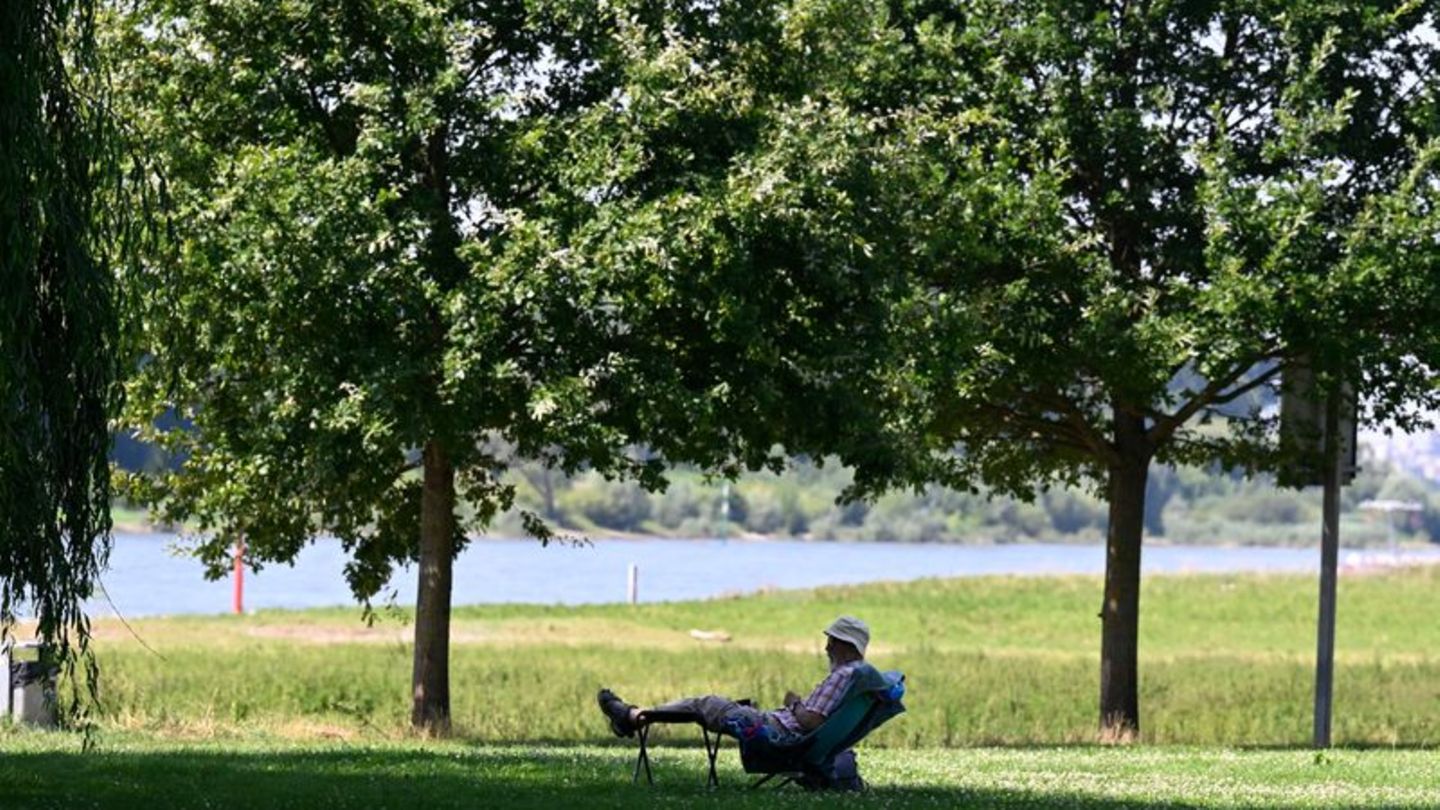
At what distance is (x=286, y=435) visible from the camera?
66.7 feet

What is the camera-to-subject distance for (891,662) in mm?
38156

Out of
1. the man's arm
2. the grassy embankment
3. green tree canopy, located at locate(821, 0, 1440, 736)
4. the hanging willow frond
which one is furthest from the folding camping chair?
green tree canopy, located at locate(821, 0, 1440, 736)

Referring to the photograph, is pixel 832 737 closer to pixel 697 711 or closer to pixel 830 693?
pixel 830 693

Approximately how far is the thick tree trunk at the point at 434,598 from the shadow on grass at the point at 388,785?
216 inches

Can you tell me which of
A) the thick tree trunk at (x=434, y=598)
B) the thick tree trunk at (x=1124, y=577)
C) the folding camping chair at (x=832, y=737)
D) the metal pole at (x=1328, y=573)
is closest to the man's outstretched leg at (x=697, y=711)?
the folding camping chair at (x=832, y=737)

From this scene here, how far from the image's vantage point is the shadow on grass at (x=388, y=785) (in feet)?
43.8

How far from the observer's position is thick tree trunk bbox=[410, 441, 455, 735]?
2250cm

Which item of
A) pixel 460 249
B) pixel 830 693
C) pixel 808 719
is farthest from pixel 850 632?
pixel 460 249

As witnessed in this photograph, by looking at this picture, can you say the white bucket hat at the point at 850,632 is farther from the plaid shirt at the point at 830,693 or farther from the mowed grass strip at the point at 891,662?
the mowed grass strip at the point at 891,662

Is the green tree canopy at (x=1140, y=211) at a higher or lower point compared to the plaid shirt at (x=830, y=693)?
higher

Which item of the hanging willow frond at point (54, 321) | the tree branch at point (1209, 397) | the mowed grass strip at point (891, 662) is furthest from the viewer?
the mowed grass strip at point (891, 662)

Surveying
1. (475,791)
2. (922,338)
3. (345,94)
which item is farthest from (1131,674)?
(475,791)

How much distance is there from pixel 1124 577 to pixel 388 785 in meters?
→ 12.9

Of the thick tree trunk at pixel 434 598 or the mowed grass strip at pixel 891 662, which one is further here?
the mowed grass strip at pixel 891 662
